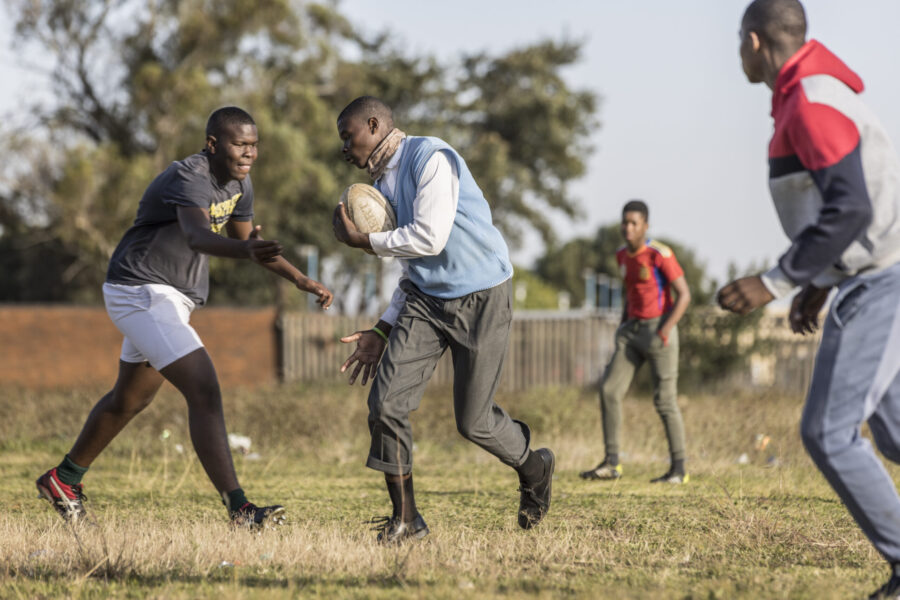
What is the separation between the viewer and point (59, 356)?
71.7ft

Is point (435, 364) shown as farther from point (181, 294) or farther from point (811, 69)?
point (811, 69)

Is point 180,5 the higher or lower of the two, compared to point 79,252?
higher

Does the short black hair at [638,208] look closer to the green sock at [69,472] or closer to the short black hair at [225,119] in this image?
the short black hair at [225,119]

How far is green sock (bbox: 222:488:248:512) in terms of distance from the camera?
5.09m

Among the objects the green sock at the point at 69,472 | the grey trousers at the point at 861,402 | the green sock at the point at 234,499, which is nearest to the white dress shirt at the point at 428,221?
the green sock at the point at 234,499

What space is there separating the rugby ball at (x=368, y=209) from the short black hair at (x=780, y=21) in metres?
1.95

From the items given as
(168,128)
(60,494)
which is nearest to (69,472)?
(60,494)

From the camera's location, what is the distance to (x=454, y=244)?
488 centimetres

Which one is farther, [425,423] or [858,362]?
[425,423]

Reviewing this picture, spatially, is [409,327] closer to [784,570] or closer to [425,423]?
[784,570]

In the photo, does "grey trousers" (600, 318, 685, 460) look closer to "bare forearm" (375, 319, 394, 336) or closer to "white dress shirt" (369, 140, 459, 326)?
"bare forearm" (375, 319, 394, 336)

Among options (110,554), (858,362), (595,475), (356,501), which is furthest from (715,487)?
(110,554)

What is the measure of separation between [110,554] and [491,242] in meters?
2.20

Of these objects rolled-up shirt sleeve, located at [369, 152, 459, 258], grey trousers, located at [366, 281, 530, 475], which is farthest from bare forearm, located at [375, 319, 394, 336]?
rolled-up shirt sleeve, located at [369, 152, 459, 258]
